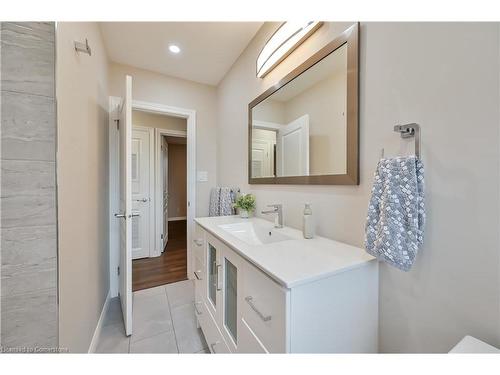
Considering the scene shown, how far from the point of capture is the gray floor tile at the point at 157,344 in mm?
1391

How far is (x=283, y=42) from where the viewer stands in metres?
1.34

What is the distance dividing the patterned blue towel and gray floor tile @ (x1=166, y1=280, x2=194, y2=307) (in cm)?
191

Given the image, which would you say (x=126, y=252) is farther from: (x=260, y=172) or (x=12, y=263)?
(x=260, y=172)

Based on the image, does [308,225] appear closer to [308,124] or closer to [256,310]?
[256,310]

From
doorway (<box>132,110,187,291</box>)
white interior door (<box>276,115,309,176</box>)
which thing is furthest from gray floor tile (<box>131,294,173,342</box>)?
white interior door (<box>276,115,309,176</box>)

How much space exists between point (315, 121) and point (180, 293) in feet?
6.92

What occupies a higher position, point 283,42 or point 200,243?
point 283,42

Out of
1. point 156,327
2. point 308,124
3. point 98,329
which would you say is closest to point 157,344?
point 156,327

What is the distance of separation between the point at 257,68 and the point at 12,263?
5.93ft

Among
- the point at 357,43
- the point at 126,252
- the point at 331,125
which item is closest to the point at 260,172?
the point at 331,125

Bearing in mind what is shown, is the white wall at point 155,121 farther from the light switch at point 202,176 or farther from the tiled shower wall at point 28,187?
the tiled shower wall at point 28,187

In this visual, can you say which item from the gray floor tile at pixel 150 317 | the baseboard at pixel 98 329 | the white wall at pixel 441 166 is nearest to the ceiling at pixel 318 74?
the white wall at pixel 441 166

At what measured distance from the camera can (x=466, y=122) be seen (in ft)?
2.06

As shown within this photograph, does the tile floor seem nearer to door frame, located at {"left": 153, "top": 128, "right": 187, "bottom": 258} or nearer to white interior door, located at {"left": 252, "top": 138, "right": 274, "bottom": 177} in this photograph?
door frame, located at {"left": 153, "top": 128, "right": 187, "bottom": 258}
